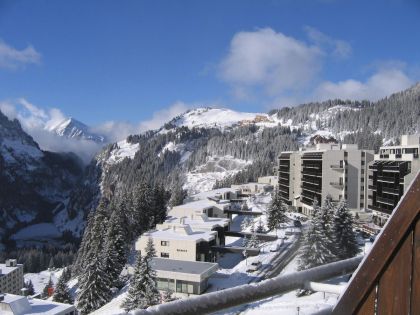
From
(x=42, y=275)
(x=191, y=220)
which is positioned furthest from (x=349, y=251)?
(x=42, y=275)

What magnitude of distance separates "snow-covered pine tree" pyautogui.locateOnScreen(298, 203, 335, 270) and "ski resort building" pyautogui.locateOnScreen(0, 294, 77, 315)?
18.1 metres

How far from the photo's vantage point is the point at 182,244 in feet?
136

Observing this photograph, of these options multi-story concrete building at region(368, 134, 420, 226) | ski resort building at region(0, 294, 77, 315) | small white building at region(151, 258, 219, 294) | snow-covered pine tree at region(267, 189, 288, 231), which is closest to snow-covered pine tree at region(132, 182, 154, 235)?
snow-covered pine tree at region(267, 189, 288, 231)

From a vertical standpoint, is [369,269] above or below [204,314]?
above

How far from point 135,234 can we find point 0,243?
128 meters

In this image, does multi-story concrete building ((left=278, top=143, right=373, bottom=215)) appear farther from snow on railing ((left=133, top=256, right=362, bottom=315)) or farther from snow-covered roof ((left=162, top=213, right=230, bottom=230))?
snow on railing ((left=133, top=256, right=362, bottom=315))

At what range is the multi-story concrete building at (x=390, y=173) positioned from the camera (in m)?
43.2

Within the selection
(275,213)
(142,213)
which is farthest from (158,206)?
(275,213)

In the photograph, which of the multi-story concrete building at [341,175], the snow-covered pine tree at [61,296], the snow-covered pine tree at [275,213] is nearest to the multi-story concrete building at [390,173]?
the multi-story concrete building at [341,175]

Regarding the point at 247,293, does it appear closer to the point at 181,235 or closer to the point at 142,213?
the point at 181,235

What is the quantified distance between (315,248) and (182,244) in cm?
1683

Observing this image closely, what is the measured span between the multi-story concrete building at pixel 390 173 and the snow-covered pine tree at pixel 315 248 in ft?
52.2

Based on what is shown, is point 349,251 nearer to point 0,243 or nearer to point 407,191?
point 407,191

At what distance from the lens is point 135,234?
201 ft
